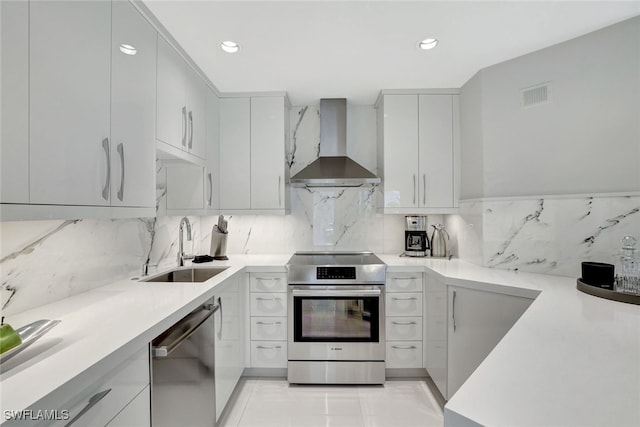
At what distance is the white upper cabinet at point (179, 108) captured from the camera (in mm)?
1571

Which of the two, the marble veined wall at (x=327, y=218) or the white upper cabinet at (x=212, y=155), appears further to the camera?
the marble veined wall at (x=327, y=218)

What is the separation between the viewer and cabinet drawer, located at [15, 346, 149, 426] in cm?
65

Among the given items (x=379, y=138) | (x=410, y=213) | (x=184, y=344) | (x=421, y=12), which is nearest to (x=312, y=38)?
(x=421, y=12)

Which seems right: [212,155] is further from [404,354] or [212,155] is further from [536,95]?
[536,95]

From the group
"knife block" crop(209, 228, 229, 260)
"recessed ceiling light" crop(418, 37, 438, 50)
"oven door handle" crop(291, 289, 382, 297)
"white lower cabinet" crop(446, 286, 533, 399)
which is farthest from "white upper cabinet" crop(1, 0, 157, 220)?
"white lower cabinet" crop(446, 286, 533, 399)

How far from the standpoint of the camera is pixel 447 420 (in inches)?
21.4

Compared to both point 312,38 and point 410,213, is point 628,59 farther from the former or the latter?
point 312,38

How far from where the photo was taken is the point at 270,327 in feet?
7.07

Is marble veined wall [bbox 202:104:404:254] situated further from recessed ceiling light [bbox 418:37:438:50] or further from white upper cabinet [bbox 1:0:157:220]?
white upper cabinet [bbox 1:0:157:220]

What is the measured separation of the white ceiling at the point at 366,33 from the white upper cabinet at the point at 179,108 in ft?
0.44

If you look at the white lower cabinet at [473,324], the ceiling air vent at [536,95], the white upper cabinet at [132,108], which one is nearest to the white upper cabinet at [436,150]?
the ceiling air vent at [536,95]

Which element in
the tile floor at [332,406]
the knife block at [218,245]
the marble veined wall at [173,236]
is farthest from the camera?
the knife block at [218,245]

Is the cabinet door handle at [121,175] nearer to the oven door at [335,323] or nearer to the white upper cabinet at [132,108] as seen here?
the white upper cabinet at [132,108]

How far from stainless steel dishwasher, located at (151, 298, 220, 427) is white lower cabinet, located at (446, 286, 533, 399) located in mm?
1539
